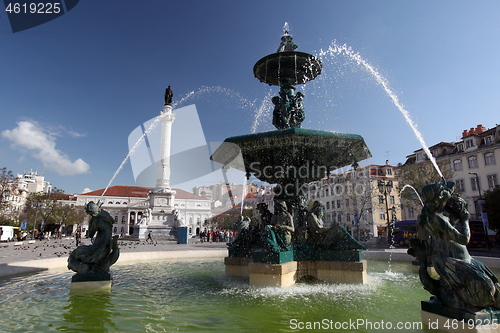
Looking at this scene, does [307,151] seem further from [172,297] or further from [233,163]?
[172,297]

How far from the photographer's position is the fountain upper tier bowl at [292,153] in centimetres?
724

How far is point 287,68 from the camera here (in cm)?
930

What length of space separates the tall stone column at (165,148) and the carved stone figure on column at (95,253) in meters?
52.7

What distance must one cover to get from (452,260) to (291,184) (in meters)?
5.48

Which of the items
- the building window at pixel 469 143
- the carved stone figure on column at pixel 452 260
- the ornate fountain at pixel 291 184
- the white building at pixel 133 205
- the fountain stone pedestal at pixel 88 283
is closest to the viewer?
the carved stone figure on column at pixel 452 260

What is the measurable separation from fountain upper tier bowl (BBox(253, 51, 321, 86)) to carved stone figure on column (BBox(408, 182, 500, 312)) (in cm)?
628

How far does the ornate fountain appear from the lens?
22.5 feet

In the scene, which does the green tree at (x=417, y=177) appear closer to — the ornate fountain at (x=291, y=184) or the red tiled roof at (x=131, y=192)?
the ornate fountain at (x=291, y=184)

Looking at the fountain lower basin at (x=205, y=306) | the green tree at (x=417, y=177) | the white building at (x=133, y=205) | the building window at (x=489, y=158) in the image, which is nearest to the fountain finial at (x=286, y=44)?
the fountain lower basin at (x=205, y=306)

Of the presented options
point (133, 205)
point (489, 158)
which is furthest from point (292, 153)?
point (133, 205)

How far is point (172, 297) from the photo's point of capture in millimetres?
5586

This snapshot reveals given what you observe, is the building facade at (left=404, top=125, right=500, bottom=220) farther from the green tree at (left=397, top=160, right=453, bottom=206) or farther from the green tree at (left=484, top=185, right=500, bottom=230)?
the green tree at (left=484, top=185, right=500, bottom=230)

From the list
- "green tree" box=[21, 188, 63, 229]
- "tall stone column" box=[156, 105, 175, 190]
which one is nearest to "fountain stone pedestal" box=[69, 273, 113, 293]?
"green tree" box=[21, 188, 63, 229]

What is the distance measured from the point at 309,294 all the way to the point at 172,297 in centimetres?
261
